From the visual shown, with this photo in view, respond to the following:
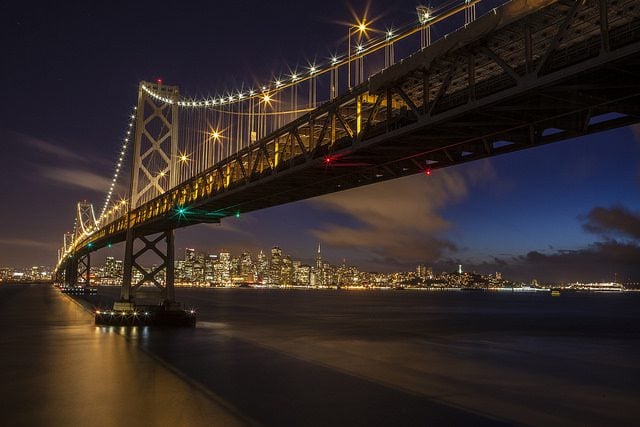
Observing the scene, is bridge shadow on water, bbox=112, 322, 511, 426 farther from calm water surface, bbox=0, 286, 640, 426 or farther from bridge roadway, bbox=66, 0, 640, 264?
→ bridge roadway, bbox=66, 0, 640, 264

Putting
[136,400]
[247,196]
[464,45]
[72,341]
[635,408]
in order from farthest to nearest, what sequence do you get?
[72,341], [247,196], [635,408], [136,400], [464,45]

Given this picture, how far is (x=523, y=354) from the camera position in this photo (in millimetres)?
35000

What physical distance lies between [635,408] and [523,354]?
16369 mm

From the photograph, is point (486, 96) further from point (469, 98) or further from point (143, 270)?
point (143, 270)

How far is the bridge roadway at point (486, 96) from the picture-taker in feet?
41.9

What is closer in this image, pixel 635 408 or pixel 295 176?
pixel 635 408

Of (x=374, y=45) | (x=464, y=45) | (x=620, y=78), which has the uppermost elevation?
(x=374, y=45)

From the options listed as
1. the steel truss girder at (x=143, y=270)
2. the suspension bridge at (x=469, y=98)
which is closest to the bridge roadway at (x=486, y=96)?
the suspension bridge at (x=469, y=98)

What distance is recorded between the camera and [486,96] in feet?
49.3

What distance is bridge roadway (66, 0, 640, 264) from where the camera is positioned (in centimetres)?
1278

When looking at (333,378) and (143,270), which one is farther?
(143,270)

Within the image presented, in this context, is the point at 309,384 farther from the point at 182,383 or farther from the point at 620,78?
the point at 620,78

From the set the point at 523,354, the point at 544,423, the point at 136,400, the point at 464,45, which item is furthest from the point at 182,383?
the point at 523,354

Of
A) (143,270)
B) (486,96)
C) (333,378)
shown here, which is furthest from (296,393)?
(143,270)
